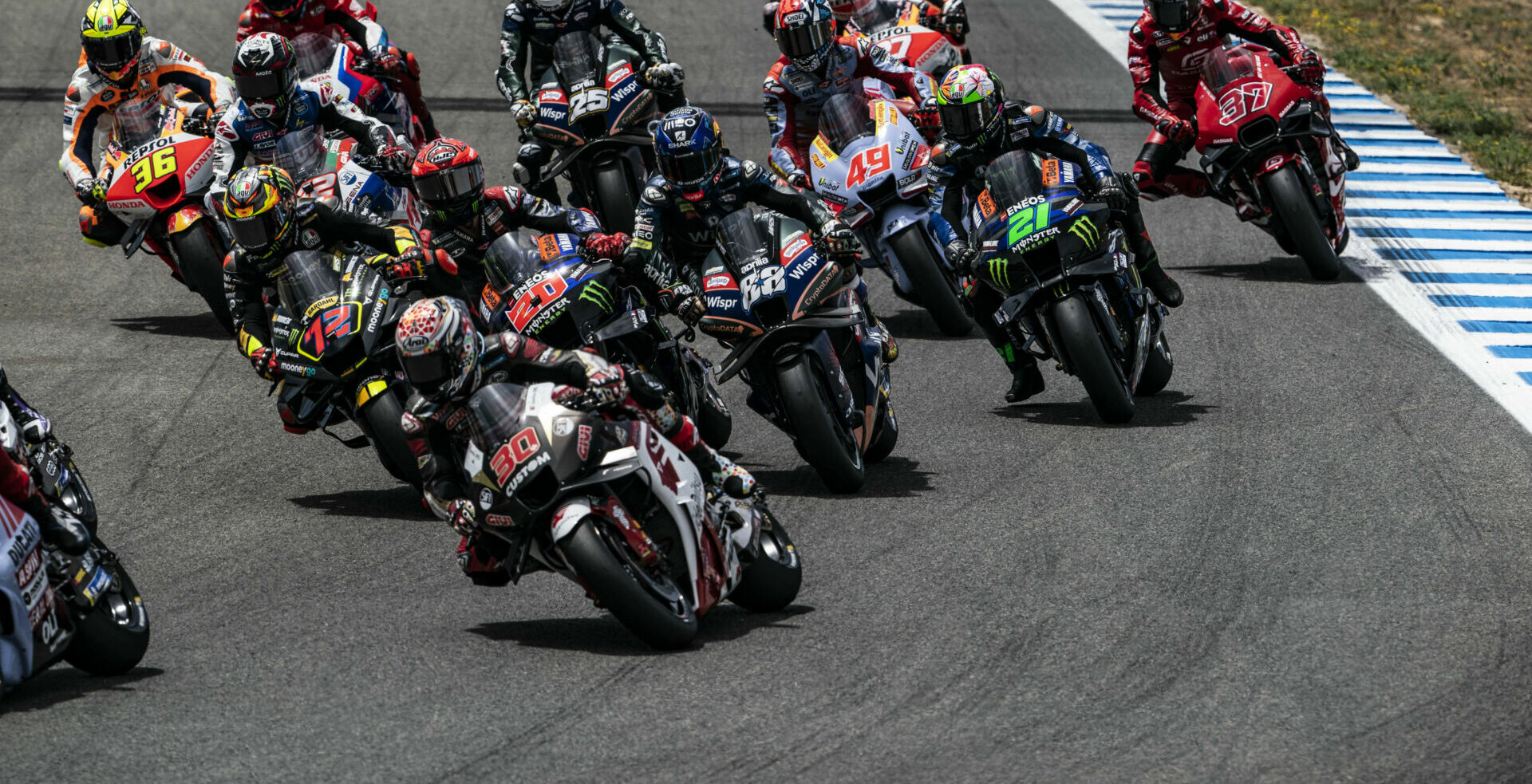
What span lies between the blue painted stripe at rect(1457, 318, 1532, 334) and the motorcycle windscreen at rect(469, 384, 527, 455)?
869 cm

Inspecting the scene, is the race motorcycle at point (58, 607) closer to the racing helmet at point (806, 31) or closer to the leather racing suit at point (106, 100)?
the leather racing suit at point (106, 100)

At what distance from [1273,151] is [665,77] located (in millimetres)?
4898

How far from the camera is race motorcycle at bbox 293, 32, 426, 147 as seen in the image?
15875 millimetres

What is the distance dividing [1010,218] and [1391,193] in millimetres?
7791

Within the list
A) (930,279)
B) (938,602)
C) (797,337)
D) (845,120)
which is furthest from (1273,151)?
(938,602)

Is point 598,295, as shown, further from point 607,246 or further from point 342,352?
point 342,352

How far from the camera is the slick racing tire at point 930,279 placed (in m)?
13.6

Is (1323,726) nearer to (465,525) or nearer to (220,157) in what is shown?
(465,525)

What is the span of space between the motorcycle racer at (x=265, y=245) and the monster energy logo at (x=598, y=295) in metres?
1.21

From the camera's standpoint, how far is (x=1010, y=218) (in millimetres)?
11648

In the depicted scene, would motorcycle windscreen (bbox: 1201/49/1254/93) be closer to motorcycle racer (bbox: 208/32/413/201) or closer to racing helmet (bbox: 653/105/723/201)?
racing helmet (bbox: 653/105/723/201)

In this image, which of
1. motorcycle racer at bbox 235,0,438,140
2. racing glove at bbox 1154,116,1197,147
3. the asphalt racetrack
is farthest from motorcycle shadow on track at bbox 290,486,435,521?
racing glove at bbox 1154,116,1197,147

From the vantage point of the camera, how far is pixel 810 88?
1417cm

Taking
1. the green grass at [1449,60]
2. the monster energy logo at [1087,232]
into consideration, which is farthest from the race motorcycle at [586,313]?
the green grass at [1449,60]
